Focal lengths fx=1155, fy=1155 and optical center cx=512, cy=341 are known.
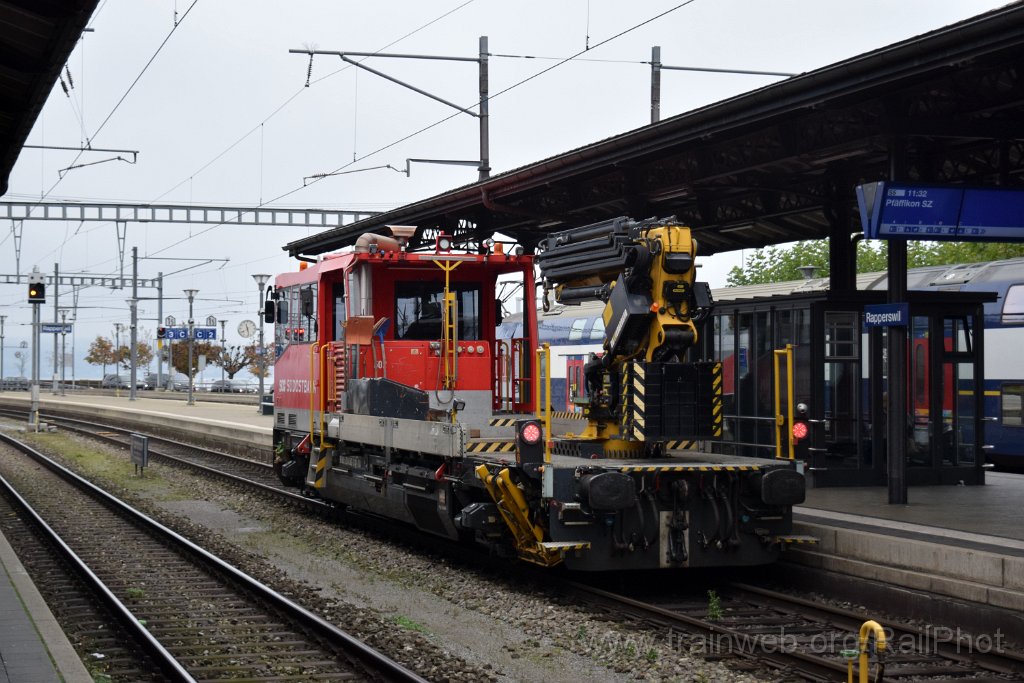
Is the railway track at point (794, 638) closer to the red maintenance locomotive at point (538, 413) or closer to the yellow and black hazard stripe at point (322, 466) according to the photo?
the red maintenance locomotive at point (538, 413)

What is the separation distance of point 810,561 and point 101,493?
40.2 feet

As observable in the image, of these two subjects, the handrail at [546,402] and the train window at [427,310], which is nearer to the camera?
the handrail at [546,402]

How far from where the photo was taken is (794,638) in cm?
884

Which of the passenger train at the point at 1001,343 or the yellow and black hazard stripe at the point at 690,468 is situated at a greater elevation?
the passenger train at the point at 1001,343

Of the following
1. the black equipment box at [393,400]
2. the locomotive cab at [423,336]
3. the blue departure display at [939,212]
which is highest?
the blue departure display at [939,212]

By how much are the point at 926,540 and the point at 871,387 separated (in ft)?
17.2

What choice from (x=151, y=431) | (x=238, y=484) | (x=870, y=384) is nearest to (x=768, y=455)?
(x=870, y=384)

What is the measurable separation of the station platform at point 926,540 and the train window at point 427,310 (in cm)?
440

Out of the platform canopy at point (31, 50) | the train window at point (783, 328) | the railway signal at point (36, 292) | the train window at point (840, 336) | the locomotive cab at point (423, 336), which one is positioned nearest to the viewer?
the platform canopy at point (31, 50)

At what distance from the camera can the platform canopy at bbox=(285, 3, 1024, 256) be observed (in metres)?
11.1

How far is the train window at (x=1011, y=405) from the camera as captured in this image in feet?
67.8

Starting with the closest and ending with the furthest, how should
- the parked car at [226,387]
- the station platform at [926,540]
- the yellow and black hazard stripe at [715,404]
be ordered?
the station platform at [926,540] → the yellow and black hazard stripe at [715,404] → the parked car at [226,387]

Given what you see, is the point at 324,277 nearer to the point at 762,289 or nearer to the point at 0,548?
the point at 0,548

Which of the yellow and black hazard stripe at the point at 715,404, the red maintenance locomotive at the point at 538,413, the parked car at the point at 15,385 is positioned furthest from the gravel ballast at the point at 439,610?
the parked car at the point at 15,385
